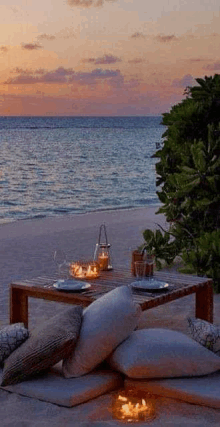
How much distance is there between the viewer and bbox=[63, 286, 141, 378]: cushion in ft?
14.5

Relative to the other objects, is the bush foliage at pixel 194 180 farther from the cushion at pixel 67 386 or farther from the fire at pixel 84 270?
the cushion at pixel 67 386

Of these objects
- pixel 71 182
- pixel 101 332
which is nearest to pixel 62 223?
pixel 101 332

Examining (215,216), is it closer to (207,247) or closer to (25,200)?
(207,247)

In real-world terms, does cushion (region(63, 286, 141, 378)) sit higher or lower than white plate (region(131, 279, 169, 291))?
Result: lower

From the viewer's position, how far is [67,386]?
432cm

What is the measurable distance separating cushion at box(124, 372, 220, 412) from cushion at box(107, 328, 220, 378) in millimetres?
40

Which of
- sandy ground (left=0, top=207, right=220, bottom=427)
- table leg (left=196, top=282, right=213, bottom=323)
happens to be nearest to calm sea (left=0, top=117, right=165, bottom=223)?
sandy ground (left=0, top=207, right=220, bottom=427)

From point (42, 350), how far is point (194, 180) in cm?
367

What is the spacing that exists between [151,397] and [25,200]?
20.0m

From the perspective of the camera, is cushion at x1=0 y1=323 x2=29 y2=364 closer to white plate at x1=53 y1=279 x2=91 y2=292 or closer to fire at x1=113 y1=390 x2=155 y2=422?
white plate at x1=53 y1=279 x2=91 y2=292

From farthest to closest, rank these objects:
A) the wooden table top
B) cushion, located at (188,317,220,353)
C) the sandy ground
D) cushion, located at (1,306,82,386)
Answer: the wooden table top
cushion, located at (188,317,220,353)
cushion, located at (1,306,82,386)
the sandy ground

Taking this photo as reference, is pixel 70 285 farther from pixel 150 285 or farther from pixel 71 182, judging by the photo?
pixel 71 182

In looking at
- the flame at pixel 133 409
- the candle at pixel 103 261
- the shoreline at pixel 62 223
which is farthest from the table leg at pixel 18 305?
the shoreline at pixel 62 223

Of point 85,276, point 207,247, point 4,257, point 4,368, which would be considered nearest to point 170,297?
point 85,276
